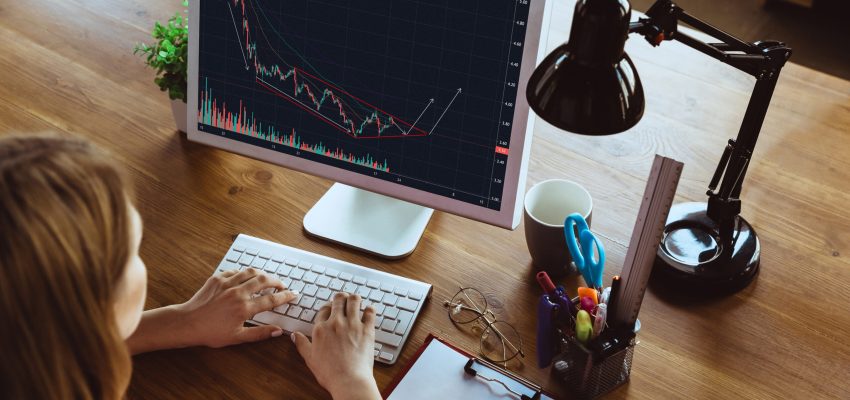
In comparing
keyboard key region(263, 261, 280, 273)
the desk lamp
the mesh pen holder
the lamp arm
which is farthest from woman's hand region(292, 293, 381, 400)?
the lamp arm

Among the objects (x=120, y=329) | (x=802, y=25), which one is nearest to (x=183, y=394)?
(x=120, y=329)

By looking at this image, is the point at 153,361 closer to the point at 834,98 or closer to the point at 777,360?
the point at 777,360

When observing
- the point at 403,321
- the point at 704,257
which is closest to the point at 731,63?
the point at 704,257

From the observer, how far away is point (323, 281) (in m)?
1.12

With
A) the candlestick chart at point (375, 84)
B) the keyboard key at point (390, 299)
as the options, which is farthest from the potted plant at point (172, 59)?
the keyboard key at point (390, 299)

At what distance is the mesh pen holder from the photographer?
95 cm

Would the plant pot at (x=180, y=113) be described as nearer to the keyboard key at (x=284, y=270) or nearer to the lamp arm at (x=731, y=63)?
the keyboard key at (x=284, y=270)

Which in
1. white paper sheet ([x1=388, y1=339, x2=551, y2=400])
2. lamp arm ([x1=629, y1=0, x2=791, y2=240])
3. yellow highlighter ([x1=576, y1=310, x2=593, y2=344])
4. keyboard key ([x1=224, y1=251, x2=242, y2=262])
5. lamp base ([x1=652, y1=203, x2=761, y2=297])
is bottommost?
white paper sheet ([x1=388, y1=339, x2=551, y2=400])

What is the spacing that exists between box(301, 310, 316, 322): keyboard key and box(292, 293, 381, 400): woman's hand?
0.04 feet

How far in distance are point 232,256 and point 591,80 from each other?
2.02 ft

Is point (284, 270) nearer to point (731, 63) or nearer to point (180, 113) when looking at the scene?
point (180, 113)

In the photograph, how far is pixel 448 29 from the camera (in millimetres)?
1007

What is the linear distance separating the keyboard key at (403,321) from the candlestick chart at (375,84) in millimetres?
174

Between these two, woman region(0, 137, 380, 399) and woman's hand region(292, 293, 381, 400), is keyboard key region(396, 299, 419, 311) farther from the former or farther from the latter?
woman region(0, 137, 380, 399)
